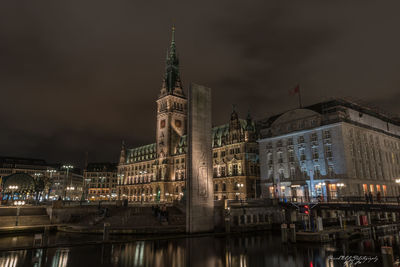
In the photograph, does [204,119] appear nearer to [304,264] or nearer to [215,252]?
[215,252]

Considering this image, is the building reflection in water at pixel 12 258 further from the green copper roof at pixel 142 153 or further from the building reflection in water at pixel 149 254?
the green copper roof at pixel 142 153

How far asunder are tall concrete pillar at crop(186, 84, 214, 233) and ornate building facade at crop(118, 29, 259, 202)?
34.7 meters

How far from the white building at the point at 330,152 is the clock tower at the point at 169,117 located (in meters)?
62.5

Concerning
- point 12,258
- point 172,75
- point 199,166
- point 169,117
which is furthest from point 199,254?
point 172,75

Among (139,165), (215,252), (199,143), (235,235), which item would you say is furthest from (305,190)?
(139,165)

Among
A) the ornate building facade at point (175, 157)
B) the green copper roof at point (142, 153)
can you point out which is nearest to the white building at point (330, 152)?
the ornate building facade at point (175, 157)

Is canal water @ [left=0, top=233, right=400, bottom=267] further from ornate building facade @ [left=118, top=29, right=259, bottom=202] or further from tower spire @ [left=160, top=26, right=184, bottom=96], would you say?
tower spire @ [left=160, top=26, right=184, bottom=96]

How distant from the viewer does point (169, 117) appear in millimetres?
143375

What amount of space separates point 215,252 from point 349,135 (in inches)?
2110

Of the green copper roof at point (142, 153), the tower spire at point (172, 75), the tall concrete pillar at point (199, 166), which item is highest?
the tower spire at point (172, 75)

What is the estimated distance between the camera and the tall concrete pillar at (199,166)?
44750 millimetres

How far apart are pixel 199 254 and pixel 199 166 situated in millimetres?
17376

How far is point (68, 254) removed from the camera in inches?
1188

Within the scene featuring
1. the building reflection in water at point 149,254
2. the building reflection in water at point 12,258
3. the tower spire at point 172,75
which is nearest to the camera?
the building reflection in water at point 12,258
